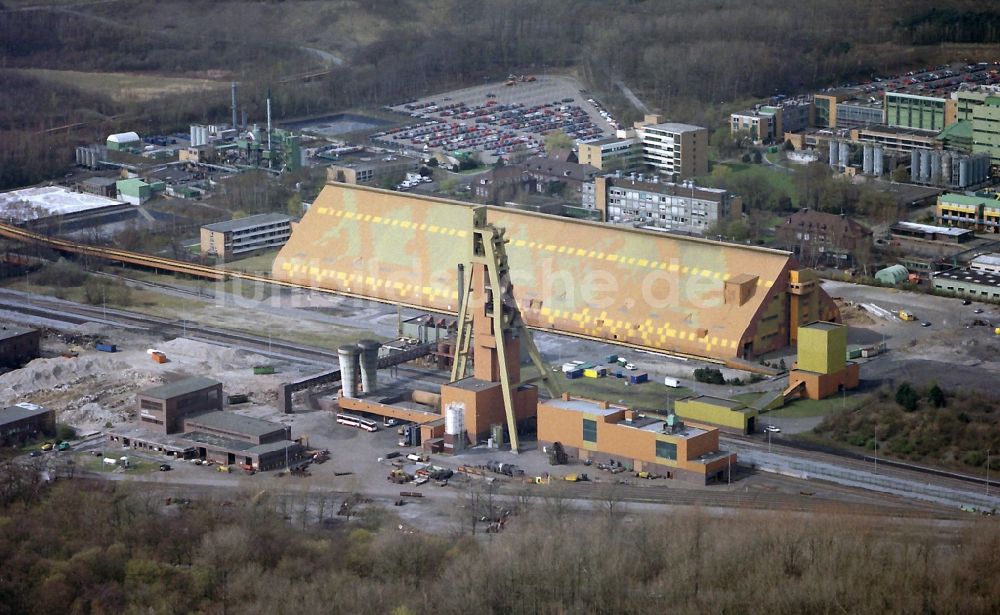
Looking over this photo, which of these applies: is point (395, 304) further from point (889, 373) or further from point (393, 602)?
point (393, 602)

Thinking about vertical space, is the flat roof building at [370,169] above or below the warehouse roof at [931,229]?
above

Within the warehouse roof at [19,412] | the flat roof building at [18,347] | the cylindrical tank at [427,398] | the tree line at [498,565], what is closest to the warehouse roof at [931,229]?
the cylindrical tank at [427,398]

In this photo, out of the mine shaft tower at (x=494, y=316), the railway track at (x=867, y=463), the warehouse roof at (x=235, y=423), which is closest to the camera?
the railway track at (x=867, y=463)

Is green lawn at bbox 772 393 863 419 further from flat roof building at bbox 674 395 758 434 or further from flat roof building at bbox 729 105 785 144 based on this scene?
flat roof building at bbox 729 105 785 144

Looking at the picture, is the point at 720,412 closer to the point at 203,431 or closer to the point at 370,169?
the point at 203,431

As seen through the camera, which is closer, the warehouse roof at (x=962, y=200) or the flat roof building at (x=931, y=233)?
the flat roof building at (x=931, y=233)

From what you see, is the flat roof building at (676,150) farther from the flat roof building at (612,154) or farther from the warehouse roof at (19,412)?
the warehouse roof at (19,412)

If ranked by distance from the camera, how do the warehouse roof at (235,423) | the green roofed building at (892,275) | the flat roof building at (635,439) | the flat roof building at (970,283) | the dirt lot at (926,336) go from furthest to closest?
the green roofed building at (892,275) → the flat roof building at (970,283) → the dirt lot at (926,336) → the warehouse roof at (235,423) → the flat roof building at (635,439)

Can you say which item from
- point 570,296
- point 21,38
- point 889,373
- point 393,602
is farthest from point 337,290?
point 21,38
